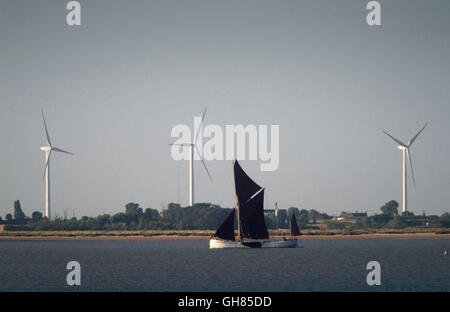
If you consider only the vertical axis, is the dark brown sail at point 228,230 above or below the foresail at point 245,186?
below

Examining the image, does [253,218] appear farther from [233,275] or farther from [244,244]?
[233,275]

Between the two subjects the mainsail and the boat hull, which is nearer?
the mainsail

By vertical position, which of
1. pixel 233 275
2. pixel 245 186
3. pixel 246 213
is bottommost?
pixel 233 275

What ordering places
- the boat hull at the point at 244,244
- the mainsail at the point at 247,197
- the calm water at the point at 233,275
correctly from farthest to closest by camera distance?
the boat hull at the point at 244,244 → the mainsail at the point at 247,197 → the calm water at the point at 233,275

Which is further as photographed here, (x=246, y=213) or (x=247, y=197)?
(x=246, y=213)

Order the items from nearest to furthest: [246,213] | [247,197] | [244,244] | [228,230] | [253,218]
Result: [247,197], [246,213], [253,218], [244,244], [228,230]

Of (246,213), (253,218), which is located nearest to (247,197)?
(246,213)

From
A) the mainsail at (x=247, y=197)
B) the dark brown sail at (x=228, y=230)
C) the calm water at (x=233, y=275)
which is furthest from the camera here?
the dark brown sail at (x=228, y=230)

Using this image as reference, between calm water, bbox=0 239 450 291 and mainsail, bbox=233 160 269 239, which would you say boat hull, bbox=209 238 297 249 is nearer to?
mainsail, bbox=233 160 269 239

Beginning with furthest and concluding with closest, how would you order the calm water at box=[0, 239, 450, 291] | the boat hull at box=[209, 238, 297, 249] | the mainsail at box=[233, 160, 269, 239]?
the boat hull at box=[209, 238, 297, 249] → the mainsail at box=[233, 160, 269, 239] → the calm water at box=[0, 239, 450, 291]

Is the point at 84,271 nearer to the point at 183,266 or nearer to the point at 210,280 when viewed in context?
the point at 183,266

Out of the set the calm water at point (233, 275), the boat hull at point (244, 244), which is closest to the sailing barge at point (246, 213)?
the boat hull at point (244, 244)

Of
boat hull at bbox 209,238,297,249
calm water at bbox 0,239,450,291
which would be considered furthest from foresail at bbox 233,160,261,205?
calm water at bbox 0,239,450,291

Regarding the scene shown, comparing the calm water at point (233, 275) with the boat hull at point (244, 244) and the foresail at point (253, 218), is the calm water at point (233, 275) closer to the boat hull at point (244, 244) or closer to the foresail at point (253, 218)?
the foresail at point (253, 218)
